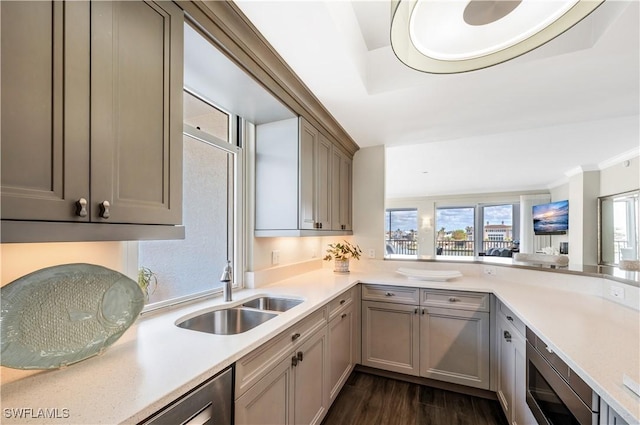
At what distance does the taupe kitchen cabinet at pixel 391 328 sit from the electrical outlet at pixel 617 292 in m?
1.21

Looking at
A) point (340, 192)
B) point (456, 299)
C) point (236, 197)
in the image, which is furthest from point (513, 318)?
point (236, 197)

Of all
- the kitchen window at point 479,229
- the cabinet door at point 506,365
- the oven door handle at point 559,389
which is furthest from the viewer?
the kitchen window at point 479,229

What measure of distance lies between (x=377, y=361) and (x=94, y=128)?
2642 millimetres

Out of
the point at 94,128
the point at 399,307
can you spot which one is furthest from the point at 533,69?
the point at 94,128

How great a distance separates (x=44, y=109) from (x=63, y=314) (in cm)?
63

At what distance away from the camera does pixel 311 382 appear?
171cm

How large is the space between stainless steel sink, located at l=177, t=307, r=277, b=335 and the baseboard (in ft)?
4.92

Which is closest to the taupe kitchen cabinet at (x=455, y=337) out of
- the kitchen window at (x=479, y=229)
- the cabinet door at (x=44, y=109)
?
the cabinet door at (x=44, y=109)

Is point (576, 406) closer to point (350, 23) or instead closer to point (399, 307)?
point (399, 307)

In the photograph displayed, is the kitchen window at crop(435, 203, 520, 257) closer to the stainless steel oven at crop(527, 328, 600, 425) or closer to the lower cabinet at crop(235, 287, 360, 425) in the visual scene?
the lower cabinet at crop(235, 287, 360, 425)

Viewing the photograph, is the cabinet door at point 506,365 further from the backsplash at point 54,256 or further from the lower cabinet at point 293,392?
the backsplash at point 54,256

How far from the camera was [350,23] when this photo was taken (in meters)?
1.65

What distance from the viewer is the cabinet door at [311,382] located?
1.56 metres

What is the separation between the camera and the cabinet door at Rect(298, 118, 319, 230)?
2.16 meters
